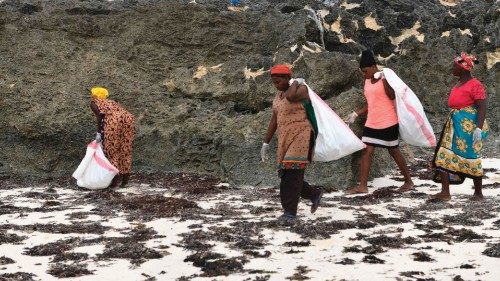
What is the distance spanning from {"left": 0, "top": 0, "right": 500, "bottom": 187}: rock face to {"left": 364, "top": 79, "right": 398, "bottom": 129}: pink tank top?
679 millimetres

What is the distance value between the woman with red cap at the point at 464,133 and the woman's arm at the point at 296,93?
2083 millimetres

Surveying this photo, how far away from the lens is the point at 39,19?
12.3 metres

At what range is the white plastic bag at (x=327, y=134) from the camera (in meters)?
7.15

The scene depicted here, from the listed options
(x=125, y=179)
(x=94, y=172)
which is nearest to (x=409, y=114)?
(x=125, y=179)

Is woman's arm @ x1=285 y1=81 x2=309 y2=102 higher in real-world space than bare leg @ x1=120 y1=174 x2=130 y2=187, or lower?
higher

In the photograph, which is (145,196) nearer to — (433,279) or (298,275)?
(298,275)

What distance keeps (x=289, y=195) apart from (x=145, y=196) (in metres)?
2.38

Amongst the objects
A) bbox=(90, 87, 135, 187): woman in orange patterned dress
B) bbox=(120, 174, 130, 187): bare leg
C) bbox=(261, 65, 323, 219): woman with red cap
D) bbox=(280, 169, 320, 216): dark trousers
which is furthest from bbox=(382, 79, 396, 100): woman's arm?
bbox=(120, 174, 130, 187): bare leg

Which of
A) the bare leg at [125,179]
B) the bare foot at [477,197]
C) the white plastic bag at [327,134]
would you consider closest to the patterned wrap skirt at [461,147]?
the bare foot at [477,197]

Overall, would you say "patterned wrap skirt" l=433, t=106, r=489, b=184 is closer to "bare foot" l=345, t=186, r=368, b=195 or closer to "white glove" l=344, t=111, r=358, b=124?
"bare foot" l=345, t=186, r=368, b=195

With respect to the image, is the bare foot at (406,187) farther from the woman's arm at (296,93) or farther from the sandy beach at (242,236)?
the woman's arm at (296,93)

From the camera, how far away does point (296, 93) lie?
6.91 meters

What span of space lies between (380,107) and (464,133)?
3.91 ft

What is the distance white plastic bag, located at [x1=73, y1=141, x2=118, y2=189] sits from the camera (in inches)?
371
